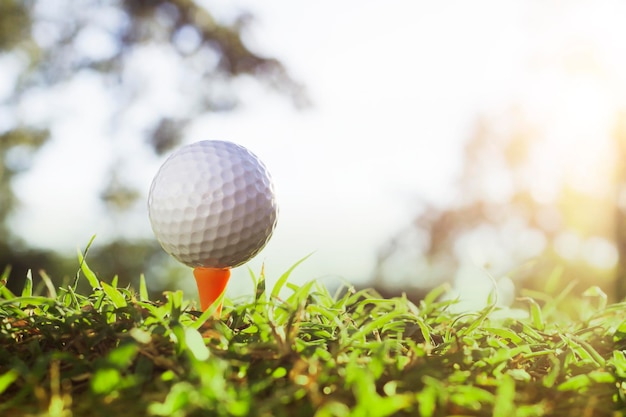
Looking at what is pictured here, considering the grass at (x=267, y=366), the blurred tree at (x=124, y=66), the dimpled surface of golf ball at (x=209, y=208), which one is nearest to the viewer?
the grass at (x=267, y=366)

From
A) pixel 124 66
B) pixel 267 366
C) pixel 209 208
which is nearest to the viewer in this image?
pixel 267 366

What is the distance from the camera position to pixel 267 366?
1.22 meters

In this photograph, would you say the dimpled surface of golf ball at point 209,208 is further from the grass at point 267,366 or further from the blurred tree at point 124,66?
the blurred tree at point 124,66

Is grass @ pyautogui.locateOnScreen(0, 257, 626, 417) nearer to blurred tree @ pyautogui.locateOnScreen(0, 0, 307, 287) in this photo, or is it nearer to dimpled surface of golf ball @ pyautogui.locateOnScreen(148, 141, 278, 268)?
dimpled surface of golf ball @ pyautogui.locateOnScreen(148, 141, 278, 268)

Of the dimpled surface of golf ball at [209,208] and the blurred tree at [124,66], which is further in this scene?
the blurred tree at [124,66]

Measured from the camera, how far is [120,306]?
1538 mm

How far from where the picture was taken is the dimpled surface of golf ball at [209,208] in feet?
6.78

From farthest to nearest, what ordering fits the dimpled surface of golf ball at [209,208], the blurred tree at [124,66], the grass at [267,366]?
the blurred tree at [124,66], the dimpled surface of golf ball at [209,208], the grass at [267,366]

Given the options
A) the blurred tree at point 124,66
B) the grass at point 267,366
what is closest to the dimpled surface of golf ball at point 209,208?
the grass at point 267,366

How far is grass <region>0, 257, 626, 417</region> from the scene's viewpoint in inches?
39.9

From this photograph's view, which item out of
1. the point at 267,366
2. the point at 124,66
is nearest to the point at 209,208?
the point at 267,366

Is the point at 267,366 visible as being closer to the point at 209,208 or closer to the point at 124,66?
the point at 209,208

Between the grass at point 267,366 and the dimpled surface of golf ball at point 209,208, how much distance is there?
44cm

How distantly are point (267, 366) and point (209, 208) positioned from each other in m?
0.97
